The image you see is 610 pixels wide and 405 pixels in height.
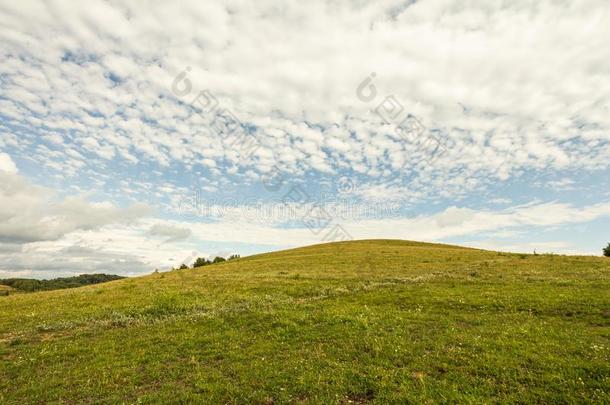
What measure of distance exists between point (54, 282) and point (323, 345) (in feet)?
471

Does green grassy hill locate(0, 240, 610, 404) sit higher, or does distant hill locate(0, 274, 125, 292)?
distant hill locate(0, 274, 125, 292)

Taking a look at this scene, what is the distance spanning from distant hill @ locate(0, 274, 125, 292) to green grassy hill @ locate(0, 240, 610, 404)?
101 metres

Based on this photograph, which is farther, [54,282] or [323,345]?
[54,282]

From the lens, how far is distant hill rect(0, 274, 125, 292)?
379 ft

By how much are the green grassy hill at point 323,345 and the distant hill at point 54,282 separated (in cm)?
10136

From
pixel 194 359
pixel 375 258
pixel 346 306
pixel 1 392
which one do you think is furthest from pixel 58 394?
pixel 375 258

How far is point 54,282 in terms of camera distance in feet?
415

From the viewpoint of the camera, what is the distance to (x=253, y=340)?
61.7 ft

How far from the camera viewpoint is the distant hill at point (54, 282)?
115 m

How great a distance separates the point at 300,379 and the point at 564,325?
1478cm

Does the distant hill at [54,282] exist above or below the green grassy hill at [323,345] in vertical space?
above

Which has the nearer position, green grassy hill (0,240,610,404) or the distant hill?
green grassy hill (0,240,610,404)

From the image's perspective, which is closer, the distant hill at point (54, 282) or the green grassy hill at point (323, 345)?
the green grassy hill at point (323, 345)

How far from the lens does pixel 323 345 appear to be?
17.1 metres
